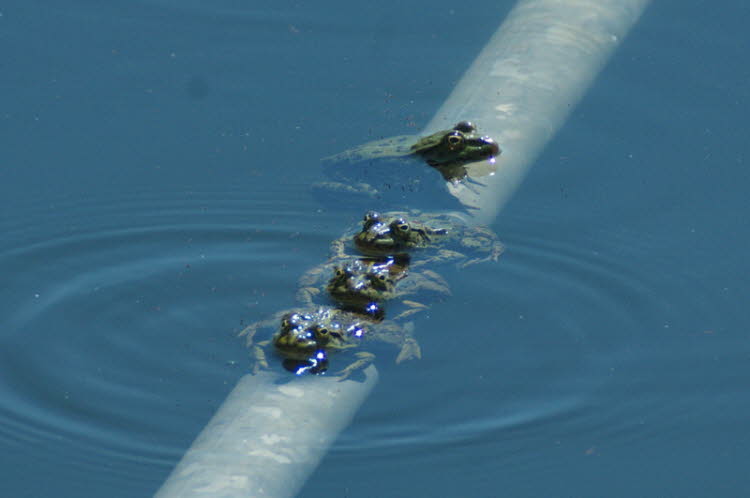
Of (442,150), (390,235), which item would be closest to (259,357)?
(390,235)

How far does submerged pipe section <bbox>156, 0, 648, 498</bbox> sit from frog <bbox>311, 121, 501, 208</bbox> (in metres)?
0.10

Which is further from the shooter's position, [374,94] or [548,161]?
[374,94]

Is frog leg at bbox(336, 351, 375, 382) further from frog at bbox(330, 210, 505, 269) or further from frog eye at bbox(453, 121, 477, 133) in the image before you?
frog eye at bbox(453, 121, 477, 133)

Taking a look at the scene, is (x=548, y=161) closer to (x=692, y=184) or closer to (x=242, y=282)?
(x=692, y=184)

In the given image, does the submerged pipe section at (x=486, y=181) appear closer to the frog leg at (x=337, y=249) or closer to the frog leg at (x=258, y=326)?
the frog leg at (x=258, y=326)

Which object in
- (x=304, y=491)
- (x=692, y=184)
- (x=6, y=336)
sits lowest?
(x=304, y=491)

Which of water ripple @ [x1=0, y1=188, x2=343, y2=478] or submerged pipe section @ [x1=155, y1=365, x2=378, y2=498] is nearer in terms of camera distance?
submerged pipe section @ [x1=155, y1=365, x2=378, y2=498]

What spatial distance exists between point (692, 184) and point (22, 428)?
4.22 meters

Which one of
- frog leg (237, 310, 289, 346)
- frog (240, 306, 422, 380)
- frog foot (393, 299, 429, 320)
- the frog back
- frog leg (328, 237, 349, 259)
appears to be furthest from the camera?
the frog back

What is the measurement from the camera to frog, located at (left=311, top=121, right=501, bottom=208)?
758 centimetres

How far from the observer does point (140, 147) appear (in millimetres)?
8164

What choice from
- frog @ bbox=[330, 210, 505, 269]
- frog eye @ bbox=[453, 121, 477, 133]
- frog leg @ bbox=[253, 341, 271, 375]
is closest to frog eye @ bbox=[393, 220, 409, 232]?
frog @ bbox=[330, 210, 505, 269]

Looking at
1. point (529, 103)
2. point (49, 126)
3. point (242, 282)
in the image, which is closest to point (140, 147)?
point (49, 126)

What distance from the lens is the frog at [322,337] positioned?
6445mm
